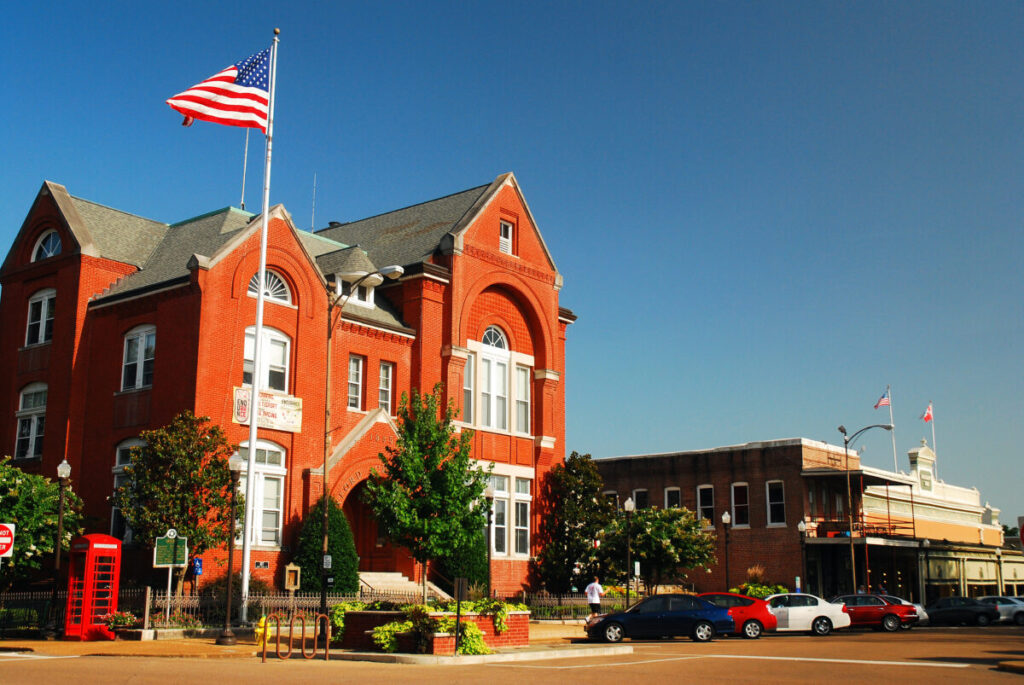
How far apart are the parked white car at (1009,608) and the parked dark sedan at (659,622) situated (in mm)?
21974

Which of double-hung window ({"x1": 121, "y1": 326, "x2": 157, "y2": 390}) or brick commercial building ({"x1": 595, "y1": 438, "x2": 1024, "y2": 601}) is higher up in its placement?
double-hung window ({"x1": 121, "y1": 326, "x2": 157, "y2": 390})

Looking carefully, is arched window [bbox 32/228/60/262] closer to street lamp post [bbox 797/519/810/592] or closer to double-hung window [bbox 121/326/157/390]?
double-hung window [bbox 121/326/157/390]

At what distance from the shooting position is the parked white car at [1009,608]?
148ft

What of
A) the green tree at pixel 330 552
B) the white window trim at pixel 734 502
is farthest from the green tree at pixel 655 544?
the white window trim at pixel 734 502

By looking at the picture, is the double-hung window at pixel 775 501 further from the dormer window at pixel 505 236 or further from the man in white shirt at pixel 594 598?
the man in white shirt at pixel 594 598

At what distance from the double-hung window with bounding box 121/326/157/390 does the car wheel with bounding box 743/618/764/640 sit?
20.1 m

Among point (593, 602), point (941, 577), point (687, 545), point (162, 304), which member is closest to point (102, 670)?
point (162, 304)

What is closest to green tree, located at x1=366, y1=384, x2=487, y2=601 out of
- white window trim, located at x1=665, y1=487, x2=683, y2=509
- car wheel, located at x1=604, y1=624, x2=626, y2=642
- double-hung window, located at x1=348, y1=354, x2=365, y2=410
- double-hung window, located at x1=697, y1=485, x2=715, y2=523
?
double-hung window, located at x1=348, y1=354, x2=365, y2=410

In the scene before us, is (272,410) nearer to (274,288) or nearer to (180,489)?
(274,288)

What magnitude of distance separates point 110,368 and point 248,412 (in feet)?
18.5

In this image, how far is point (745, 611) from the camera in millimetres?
31109

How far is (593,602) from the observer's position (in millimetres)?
34625

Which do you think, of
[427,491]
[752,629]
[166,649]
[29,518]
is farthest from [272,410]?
[752,629]

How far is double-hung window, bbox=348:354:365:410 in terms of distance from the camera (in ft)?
118
